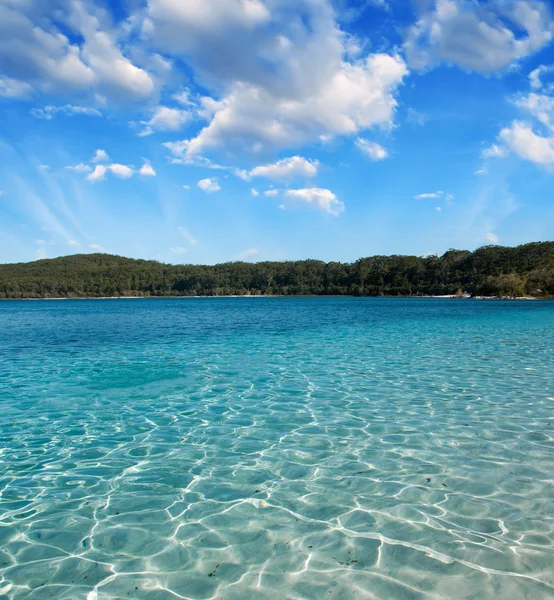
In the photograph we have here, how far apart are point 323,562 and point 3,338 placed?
2782 cm

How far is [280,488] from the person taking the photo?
5539 millimetres

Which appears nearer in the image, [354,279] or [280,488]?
[280,488]

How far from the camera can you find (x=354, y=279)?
7003 inches

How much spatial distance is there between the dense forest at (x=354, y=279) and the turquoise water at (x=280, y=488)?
107m

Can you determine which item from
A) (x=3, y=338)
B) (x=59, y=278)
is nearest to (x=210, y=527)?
(x=3, y=338)

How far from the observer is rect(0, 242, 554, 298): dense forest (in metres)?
118

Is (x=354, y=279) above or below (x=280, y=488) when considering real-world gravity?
above

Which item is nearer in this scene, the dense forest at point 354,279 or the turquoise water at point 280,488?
the turquoise water at point 280,488

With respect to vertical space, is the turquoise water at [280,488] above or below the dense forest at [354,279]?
below

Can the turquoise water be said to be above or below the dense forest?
below

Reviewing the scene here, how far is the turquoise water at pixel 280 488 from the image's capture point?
12.6ft

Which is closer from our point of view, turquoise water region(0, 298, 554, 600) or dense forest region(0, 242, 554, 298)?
turquoise water region(0, 298, 554, 600)

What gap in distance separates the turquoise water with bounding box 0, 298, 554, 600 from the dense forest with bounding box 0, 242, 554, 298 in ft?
351

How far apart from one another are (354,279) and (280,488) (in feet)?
576
